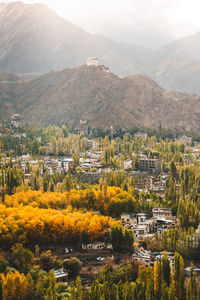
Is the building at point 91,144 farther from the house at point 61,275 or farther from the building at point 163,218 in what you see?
the house at point 61,275

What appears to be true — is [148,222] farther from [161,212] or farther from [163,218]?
[161,212]

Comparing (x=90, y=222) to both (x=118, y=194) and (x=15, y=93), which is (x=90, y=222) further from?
(x=15, y=93)

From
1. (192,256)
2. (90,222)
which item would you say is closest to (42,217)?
(90,222)

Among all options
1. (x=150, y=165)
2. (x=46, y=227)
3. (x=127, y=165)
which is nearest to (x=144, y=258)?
(x=46, y=227)

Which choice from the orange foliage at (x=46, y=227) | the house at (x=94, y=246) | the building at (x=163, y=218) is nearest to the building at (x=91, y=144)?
the building at (x=163, y=218)

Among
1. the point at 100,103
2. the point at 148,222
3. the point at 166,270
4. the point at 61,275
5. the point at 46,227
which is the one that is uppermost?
the point at 100,103

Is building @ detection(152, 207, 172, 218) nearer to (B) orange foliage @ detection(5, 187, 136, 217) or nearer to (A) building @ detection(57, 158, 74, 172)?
(B) orange foliage @ detection(5, 187, 136, 217)
